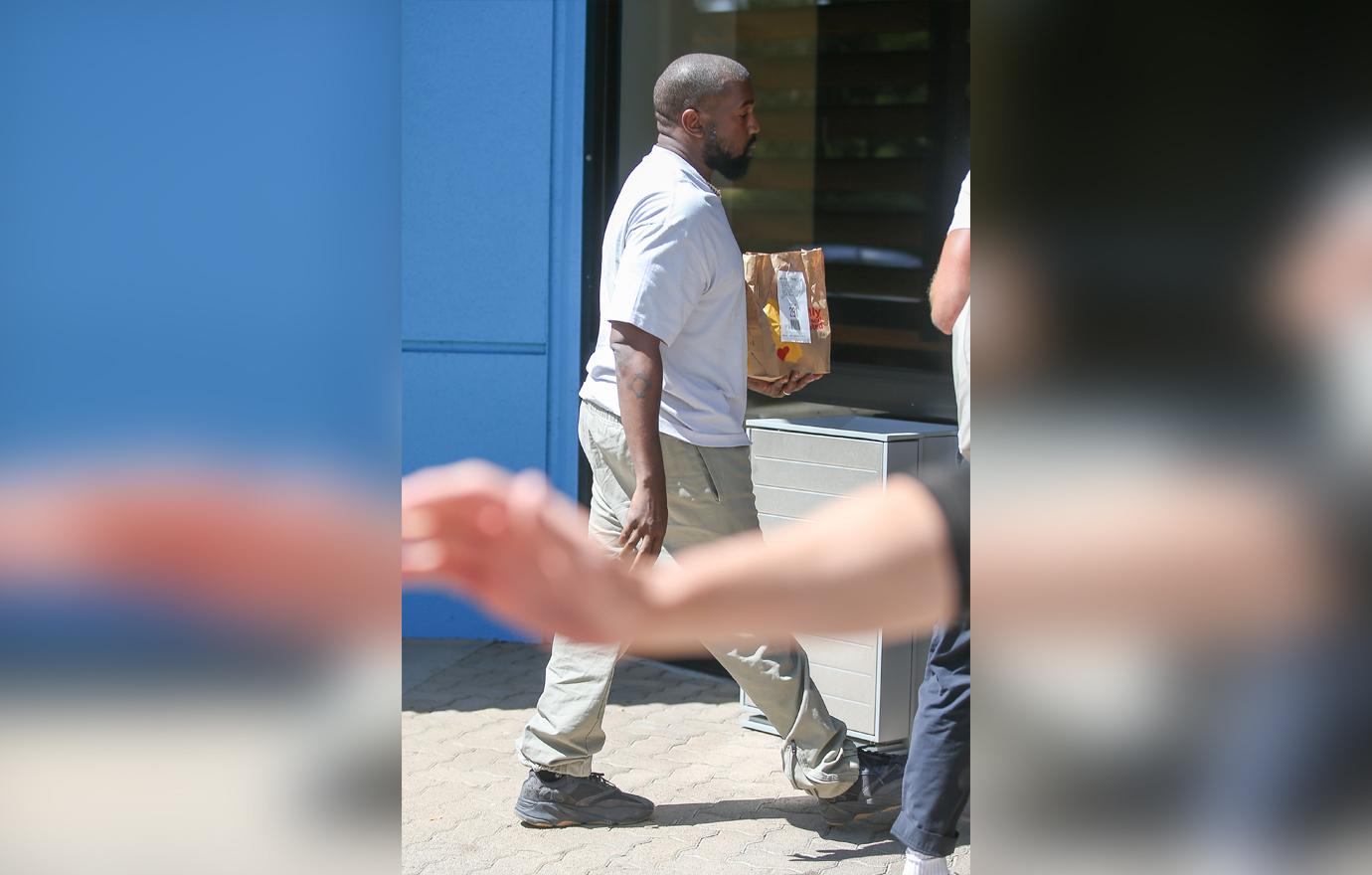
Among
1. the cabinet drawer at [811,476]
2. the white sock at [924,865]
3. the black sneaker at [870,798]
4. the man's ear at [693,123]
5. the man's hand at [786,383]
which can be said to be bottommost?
the black sneaker at [870,798]

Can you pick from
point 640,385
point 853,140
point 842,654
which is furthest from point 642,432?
point 853,140

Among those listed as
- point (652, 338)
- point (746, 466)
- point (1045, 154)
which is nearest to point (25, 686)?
point (1045, 154)

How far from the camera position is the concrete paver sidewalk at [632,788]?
3.89m

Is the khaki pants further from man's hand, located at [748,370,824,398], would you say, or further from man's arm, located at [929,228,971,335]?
man's arm, located at [929,228,971,335]

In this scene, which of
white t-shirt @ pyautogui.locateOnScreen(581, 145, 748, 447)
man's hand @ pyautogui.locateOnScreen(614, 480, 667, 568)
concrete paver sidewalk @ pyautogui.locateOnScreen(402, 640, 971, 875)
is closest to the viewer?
man's hand @ pyautogui.locateOnScreen(614, 480, 667, 568)

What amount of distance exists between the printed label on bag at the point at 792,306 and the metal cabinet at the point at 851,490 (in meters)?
0.40

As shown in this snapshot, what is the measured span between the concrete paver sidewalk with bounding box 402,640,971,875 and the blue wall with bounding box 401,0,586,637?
90 cm

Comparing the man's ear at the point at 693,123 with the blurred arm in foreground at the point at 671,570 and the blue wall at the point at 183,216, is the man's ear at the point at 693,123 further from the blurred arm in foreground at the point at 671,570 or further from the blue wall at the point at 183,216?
the blue wall at the point at 183,216

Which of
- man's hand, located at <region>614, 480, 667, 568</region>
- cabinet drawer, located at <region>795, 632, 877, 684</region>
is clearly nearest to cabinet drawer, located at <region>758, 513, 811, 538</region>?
cabinet drawer, located at <region>795, 632, 877, 684</region>

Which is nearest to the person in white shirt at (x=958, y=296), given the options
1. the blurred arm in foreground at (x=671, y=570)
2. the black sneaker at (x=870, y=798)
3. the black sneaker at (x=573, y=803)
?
the black sneaker at (x=870, y=798)

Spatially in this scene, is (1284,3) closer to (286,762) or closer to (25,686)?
(286,762)

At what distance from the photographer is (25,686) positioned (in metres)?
1.11

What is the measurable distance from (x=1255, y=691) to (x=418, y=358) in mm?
5341

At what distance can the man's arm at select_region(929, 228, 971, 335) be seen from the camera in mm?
3361
